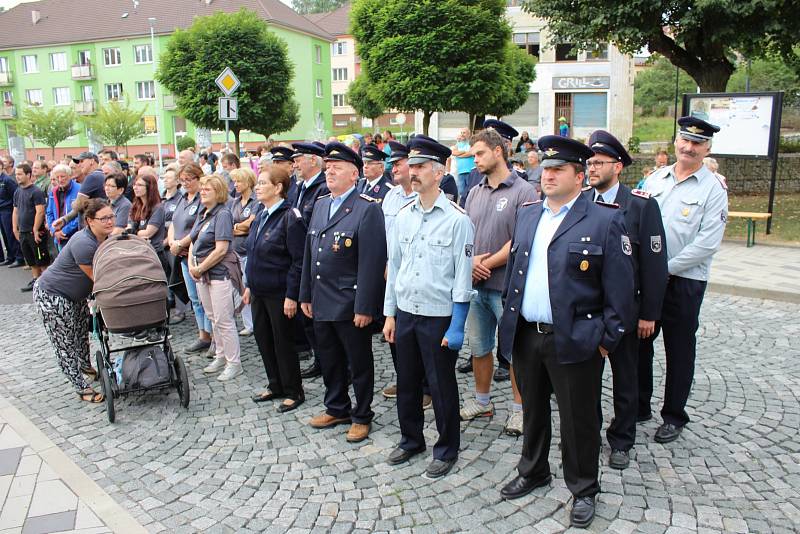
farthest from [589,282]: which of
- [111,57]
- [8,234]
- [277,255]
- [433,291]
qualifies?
[111,57]

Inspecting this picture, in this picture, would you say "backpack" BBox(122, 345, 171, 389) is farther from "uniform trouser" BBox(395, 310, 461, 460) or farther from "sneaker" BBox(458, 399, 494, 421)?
"sneaker" BBox(458, 399, 494, 421)

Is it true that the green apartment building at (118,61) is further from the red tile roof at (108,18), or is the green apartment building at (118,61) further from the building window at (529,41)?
the building window at (529,41)

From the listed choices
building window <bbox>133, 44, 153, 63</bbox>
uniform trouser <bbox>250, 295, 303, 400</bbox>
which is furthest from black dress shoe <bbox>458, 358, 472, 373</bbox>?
building window <bbox>133, 44, 153, 63</bbox>

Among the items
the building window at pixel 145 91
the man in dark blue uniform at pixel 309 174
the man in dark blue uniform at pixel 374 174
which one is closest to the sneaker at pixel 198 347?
the man in dark blue uniform at pixel 309 174

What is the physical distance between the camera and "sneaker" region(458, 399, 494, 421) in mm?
5332

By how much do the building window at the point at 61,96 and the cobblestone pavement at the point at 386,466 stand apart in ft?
197

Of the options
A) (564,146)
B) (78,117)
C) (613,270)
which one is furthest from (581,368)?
(78,117)

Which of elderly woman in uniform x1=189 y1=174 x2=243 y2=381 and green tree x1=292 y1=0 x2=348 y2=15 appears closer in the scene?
elderly woman in uniform x1=189 y1=174 x2=243 y2=381

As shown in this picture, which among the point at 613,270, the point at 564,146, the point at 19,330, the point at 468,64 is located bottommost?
the point at 19,330

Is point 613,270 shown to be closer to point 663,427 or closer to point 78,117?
point 663,427

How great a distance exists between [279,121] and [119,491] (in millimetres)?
32524

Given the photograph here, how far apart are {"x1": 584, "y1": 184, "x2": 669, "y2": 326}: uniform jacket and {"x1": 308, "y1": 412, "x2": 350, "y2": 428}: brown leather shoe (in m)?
2.46

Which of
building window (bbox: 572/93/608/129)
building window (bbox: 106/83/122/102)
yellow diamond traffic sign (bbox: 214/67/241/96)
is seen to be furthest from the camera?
building window (bbox: 106/83/122/102)

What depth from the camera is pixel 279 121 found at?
3528 centimetres
